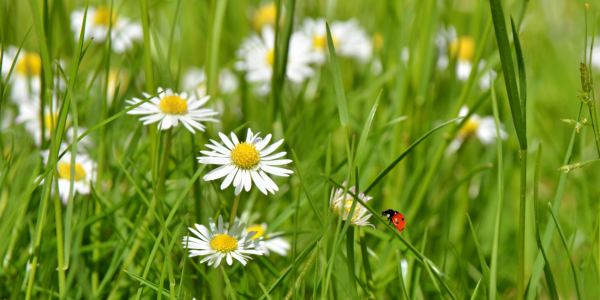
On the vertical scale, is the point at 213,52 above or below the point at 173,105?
above

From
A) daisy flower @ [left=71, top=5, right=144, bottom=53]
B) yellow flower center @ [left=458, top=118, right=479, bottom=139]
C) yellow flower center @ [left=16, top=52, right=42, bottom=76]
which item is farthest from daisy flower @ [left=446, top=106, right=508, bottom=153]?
yellow flower center @ [left=16, top=52, right=42, bottom=76]

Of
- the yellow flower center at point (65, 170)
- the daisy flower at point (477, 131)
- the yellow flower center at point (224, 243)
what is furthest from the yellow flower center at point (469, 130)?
the yellow flower center at point (65, 170)

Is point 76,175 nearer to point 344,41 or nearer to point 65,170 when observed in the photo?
point 65,170

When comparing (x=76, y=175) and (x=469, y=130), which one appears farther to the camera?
(x=469, y=130)

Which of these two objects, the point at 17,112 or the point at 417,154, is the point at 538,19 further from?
the point at 17,112

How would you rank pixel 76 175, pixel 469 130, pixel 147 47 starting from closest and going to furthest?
pixel 147 47 < pixel 76 175 < pixel 469 130

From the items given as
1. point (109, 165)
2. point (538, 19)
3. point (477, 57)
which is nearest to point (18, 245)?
point (109, 165)

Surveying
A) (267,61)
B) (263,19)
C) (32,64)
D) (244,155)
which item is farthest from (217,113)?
(263,19)
